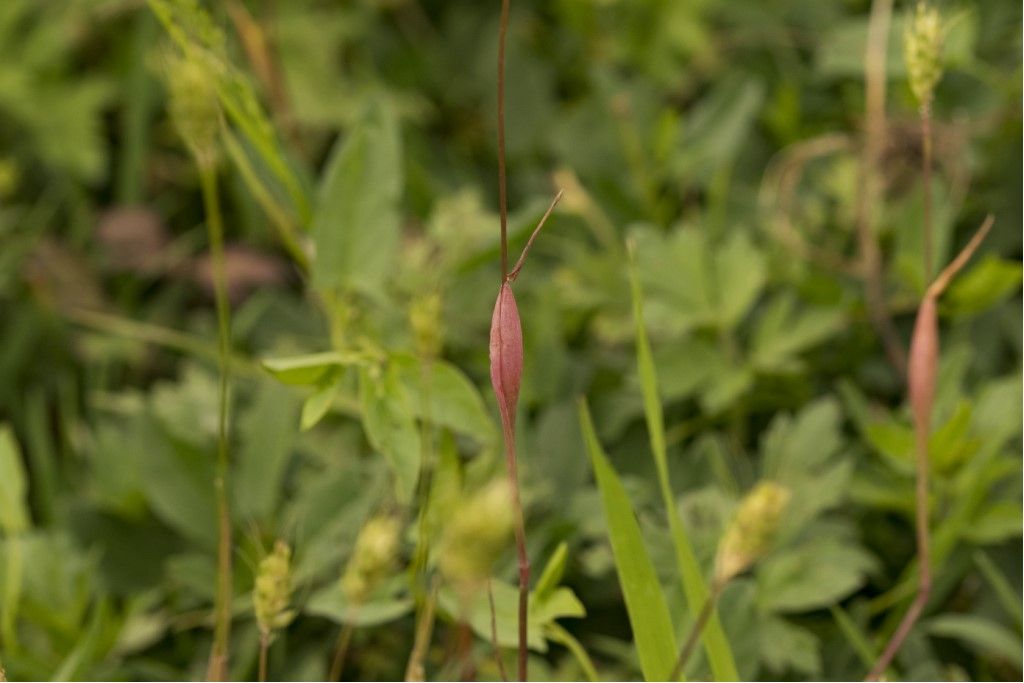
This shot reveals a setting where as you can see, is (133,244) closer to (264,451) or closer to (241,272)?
(241,272)

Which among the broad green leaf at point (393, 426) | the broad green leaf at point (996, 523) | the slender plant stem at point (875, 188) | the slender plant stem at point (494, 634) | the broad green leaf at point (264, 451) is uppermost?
the slender plant stem at point (875, 188)

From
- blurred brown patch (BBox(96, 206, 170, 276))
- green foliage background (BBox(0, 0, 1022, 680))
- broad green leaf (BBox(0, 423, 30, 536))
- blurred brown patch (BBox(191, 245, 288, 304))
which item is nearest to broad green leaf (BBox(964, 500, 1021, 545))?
green foliage background (BBox(0, 0, 1022, 680))

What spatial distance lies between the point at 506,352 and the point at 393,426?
0.68 ft

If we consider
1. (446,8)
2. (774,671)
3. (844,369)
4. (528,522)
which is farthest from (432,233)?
(446,8)

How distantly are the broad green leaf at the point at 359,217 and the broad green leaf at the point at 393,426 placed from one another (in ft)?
0.59

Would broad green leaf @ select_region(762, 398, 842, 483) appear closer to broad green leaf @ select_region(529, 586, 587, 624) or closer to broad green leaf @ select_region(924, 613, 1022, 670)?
broad green leaf @ select_region(924, 613, 1022, 670)

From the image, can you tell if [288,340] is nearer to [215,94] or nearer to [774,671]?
[215,94]

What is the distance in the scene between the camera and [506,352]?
713mm

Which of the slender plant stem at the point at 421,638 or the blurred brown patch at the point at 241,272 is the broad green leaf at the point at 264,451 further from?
the blurred brown patch at the point at 241,272

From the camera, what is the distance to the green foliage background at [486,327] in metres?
0.99

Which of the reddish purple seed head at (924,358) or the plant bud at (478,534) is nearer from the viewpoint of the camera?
A: the plant bud at (478,534)

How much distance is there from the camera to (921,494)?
0.84 metres

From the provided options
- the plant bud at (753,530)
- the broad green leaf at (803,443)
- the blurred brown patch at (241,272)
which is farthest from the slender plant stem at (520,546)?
the blurred brown patch at (241,272)

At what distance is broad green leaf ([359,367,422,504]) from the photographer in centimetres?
86
